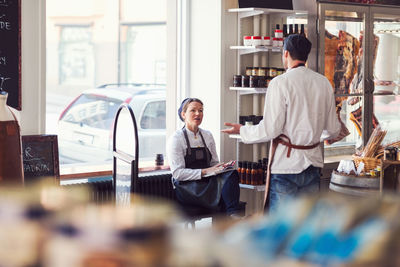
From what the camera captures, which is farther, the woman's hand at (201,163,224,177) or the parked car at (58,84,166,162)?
the parked car at (58,84,166,162)

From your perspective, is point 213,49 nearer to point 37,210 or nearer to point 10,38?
point 10,38

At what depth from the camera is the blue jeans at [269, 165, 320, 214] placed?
3857mm

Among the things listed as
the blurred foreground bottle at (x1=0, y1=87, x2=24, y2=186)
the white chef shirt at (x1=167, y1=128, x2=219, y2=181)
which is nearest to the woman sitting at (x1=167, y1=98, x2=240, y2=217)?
the white chef shirt at (x1=167, y1=128, x2=219, y2=181)

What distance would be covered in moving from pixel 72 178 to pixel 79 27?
1391mm

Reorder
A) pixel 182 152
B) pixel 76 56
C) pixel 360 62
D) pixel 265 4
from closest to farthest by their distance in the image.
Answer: pixel 182 152 < pixel 265 4 < pixel 76 56 < pixel 360 62

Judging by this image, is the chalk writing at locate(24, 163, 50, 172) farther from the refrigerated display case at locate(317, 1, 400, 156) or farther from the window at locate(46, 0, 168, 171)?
the refrigerated display case at locate(317, 1, 400, 156)

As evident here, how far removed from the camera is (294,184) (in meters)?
3.87

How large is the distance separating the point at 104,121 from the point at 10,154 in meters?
3.88

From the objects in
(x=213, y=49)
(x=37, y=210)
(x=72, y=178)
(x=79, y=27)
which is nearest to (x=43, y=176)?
(x=72, y=178)

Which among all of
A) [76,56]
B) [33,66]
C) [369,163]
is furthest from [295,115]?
[76,56]

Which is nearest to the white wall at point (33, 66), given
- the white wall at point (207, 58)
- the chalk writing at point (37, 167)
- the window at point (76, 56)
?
the chalk writing at point (37, 167)

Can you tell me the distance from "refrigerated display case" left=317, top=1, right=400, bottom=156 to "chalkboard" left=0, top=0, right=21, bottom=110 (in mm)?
2542

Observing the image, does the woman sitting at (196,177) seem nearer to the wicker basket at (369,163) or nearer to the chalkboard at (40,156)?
the chalkboard at (40,156)

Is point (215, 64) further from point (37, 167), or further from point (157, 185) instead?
point (37, 167)
